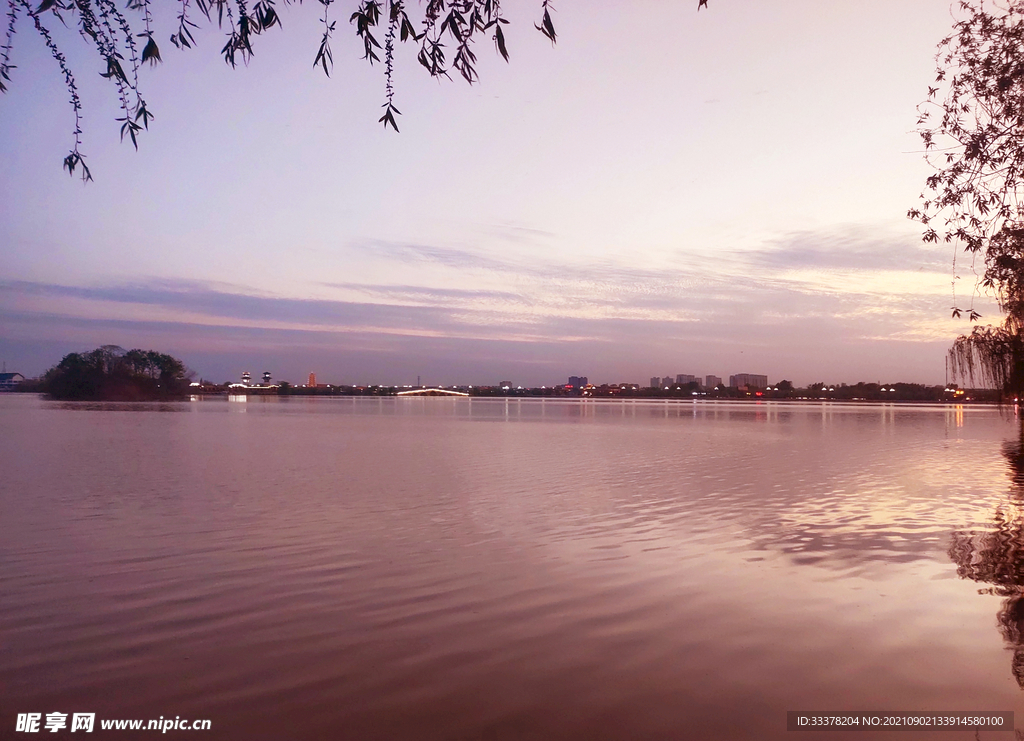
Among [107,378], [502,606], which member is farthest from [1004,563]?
[107,378]

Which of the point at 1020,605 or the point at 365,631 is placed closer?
the point at 365,631

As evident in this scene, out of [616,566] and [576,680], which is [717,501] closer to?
[616,566]

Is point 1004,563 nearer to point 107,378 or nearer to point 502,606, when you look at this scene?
point 502,606

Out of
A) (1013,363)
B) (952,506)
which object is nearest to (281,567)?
(952,506)

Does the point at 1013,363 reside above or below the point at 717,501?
above

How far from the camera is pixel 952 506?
13.7 metres

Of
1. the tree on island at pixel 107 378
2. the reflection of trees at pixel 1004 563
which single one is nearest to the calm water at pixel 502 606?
the reflection of trees at pixel 1004 563

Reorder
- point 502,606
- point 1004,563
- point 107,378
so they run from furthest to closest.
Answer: point 107,378 < point 1004,563 < point 502,606

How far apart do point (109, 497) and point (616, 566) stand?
10.5 m

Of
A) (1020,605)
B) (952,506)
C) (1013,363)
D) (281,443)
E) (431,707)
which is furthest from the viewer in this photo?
(281,443)

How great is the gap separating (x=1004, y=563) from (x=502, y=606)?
6.44 m

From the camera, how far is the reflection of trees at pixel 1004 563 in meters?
6.23

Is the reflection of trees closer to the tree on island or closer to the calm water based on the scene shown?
the calm water

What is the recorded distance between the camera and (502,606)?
23.0 feet
